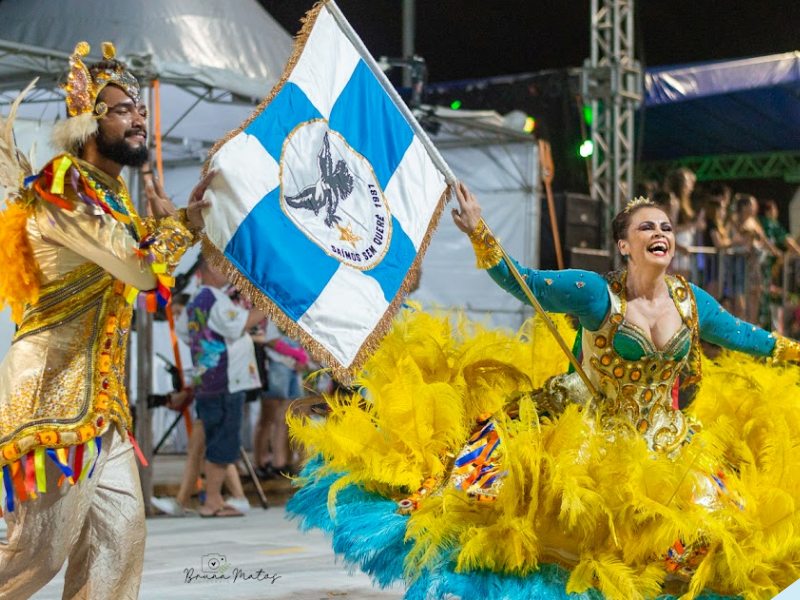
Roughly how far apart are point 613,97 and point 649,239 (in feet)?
22.2

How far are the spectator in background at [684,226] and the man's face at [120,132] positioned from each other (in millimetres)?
7991

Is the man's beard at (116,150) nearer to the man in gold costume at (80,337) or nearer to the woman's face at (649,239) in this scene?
the man in gold costume at (80,337)

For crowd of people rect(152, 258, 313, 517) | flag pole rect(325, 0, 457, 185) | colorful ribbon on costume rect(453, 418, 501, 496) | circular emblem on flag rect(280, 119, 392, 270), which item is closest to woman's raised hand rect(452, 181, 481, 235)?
flag pole rect(325, 0, 457, 185)

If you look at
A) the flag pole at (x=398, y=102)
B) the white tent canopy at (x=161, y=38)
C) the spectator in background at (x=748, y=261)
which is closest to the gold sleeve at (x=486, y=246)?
the flag pole at (x=398, y=102)

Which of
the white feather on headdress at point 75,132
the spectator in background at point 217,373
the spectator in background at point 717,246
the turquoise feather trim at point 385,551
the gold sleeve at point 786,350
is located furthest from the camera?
the spectator in background at point 717,246

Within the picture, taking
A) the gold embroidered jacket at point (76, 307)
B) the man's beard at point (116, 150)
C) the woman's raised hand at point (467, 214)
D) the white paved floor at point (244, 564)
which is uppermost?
the man's beard at point (116, 150)

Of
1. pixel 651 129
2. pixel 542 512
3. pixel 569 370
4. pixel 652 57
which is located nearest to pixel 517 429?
pixel 542 512

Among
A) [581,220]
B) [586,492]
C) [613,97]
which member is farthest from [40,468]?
[581,220]

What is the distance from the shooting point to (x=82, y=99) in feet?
11.0

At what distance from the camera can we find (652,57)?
55.1 feet

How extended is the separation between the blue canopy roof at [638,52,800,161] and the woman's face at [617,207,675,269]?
8493 mm

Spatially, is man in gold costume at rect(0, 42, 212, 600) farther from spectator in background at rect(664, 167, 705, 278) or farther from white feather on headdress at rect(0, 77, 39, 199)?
spectator in background at rect(664, 167, 705, 278)

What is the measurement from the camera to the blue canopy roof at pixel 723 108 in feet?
43.9

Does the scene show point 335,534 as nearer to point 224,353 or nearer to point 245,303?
point 224,353
